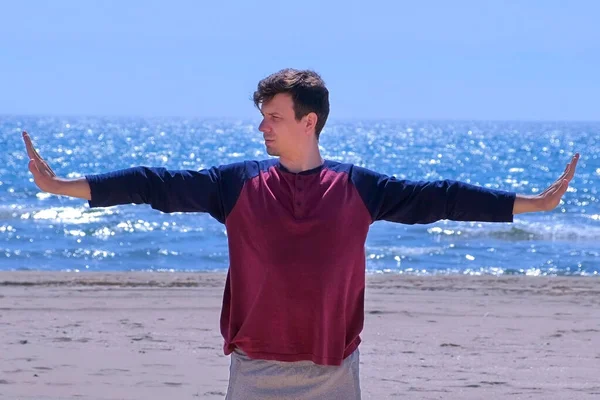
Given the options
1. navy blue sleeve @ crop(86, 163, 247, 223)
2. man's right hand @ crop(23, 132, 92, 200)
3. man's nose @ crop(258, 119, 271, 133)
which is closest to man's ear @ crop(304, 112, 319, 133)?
man's nose @ crop(258, 119, 271, 133)

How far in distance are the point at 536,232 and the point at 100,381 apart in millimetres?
13904

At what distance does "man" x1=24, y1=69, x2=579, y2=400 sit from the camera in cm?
316

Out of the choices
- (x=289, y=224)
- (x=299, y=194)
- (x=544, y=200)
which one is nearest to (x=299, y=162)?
(x=299, y=194)

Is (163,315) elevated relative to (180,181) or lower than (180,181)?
lower

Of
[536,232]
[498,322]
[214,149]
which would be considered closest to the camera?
[498,322]

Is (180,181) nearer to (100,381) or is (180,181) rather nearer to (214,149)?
(100,381)

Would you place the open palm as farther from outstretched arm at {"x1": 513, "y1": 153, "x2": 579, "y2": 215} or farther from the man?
outstretched arm at {"x1": 513, "y1": 153, "x2": 579, "y2": 215}

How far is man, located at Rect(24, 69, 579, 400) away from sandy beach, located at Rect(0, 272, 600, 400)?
146 inches

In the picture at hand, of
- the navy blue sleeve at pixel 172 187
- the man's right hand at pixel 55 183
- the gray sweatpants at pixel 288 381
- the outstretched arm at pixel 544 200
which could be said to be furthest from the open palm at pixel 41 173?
the outstretched arm at pixel 544 200

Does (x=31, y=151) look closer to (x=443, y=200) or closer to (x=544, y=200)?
(x=443, y=200)

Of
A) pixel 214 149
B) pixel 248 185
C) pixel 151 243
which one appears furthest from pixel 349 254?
pixel 214 149

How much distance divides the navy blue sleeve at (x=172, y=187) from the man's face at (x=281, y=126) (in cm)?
13

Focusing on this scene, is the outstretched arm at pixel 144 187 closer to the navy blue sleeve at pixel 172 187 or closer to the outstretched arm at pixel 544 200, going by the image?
the navy blue sleeve at pixel 172 187

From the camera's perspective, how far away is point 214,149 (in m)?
72.6
